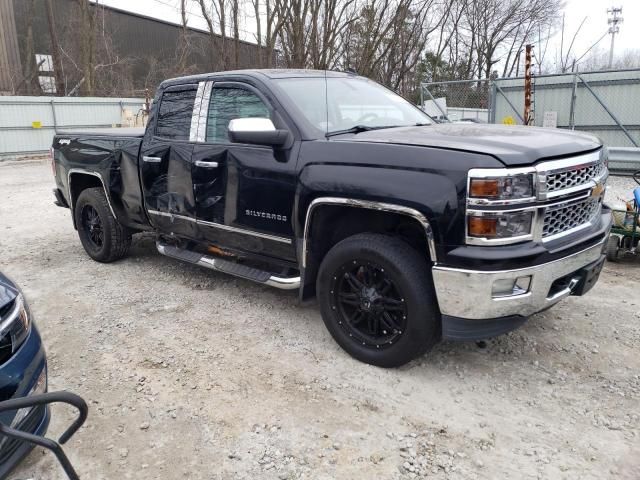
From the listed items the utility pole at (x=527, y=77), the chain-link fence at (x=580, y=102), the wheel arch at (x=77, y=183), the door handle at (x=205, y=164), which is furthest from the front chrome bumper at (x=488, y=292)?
the chain-link fence at (x=580, y=102)

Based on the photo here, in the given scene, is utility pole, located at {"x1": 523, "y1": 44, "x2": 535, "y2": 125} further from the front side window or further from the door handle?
the door handle

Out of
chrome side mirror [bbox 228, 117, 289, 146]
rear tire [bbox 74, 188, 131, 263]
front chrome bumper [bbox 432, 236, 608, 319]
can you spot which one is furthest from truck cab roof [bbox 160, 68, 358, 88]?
front chrome bumper [bbox 432, 236, 608, 319]

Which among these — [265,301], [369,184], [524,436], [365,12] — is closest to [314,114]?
[369,184]

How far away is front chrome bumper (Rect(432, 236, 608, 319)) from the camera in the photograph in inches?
112

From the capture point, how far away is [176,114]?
4.81 metres

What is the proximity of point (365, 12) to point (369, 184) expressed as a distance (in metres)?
17.6

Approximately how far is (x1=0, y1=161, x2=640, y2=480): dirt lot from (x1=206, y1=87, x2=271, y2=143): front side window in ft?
4.85

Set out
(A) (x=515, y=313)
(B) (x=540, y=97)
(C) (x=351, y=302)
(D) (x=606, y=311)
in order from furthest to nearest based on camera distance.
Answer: (B) (x=540, y=97)
(D) (x=606, y=311)
(C) (x=351, y=302)
(A) (x=515, y=313)

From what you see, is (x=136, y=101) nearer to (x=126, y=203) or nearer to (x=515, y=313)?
(x=126, y=203)

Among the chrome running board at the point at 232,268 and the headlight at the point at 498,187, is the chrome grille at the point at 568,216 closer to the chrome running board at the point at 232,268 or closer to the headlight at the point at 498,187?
the headlight at the point at 498,187

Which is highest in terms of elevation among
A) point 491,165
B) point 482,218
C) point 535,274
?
point 491,165

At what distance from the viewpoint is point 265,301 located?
15.4 feet

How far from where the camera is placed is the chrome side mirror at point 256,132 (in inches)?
138

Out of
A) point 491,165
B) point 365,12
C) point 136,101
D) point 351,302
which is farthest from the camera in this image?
point 136,101
